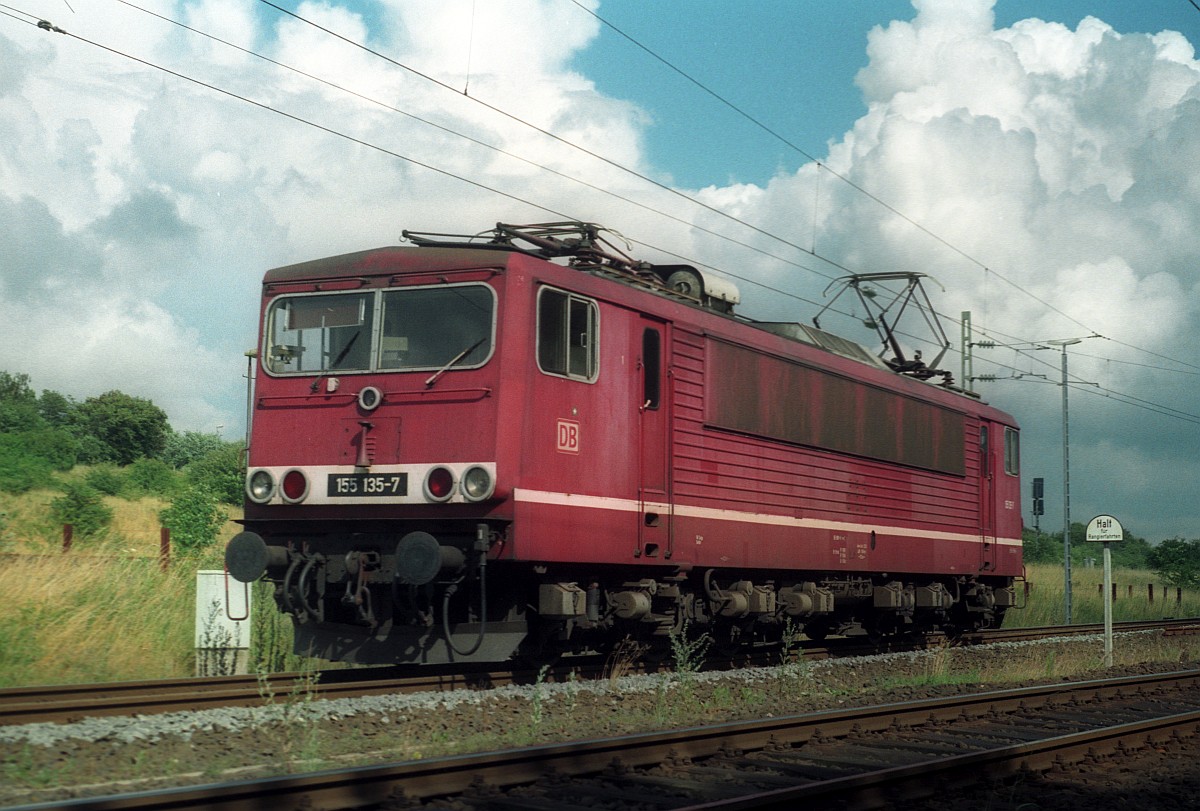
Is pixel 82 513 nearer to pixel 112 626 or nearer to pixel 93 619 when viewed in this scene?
pixel 93 619

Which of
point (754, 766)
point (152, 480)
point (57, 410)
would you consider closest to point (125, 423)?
point (57, 410)

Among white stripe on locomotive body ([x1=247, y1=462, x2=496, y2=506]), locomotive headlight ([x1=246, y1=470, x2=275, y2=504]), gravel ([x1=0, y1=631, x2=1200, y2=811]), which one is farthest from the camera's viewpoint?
locomotive headlight ([x1=246, y1=470, x2=275, y2=504])

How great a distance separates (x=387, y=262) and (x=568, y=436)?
2089 mm

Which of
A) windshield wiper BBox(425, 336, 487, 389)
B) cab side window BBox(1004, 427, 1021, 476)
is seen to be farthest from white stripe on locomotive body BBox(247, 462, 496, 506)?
cab side window BBox(1004, 427, 1021, 476)

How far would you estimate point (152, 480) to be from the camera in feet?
135

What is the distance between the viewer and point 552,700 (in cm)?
975

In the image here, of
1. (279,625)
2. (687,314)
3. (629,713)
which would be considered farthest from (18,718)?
(687,314)

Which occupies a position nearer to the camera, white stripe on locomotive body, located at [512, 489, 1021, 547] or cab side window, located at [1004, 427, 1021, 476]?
white stripe on locomotive body, located at [512, 489, 1021, 547]

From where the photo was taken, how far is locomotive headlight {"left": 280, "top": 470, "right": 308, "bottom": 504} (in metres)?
10.3

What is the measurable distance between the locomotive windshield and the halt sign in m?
10.2

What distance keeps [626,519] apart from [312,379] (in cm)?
290

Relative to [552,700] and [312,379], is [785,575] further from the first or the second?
[312,379]

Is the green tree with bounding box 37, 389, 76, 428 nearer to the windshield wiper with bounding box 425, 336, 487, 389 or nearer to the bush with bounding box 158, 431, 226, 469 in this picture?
the bush with bounding box 158, 431, 226, 469

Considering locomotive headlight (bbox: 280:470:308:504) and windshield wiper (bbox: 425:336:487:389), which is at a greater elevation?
windshield wiper (bbox: 425:336:487:389)
